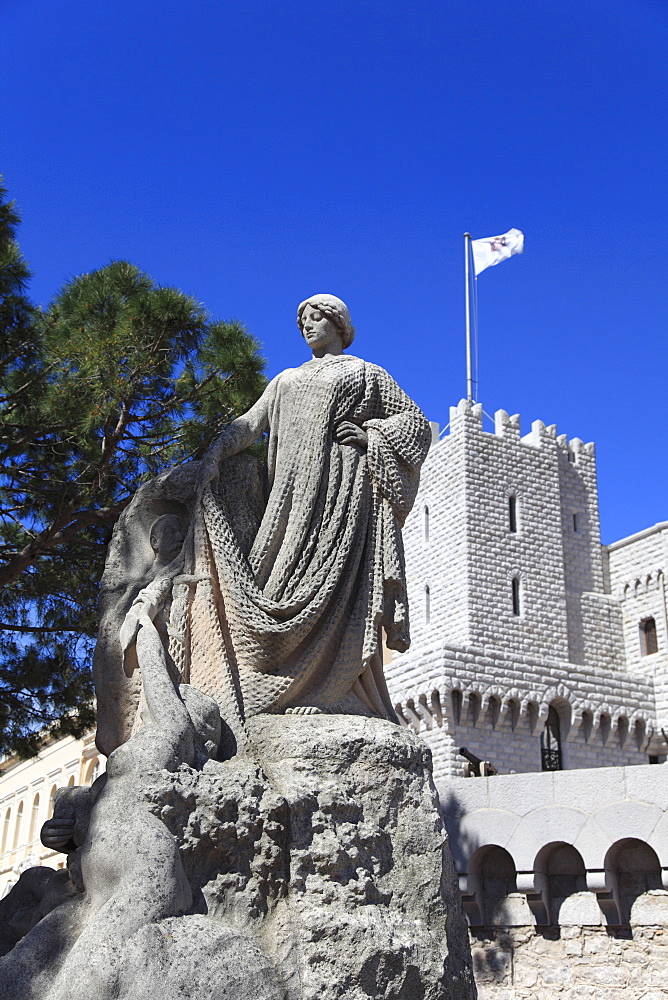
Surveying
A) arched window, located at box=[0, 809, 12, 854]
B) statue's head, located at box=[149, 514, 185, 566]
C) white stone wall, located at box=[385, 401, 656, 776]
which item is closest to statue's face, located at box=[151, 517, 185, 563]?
statue's head, located at box=[149, 514, 185, 566]

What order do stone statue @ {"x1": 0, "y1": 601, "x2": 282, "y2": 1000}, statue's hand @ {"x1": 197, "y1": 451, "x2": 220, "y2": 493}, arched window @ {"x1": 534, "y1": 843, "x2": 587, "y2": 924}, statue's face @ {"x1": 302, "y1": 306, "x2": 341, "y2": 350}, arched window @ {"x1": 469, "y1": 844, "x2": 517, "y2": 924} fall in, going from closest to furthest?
stone statue @ {"x1": 0, "y1": 601, "x2": 282, "y2": 1000}, statue's hand @ {"x1": 197, "y1": 451, "x2": 220, "y2": 493}, statue's face @ {"x1": 302, "y1": 306, "x2": 341, "y2": 350}, arched window @ {"x1": 534, "y1": 843, "x2": 587, "y2": 924}, arched window @ {"x1": 469, "y1": 844, "x2": 517, "y2": 924}

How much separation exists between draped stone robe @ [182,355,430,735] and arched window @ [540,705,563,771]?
27529mm

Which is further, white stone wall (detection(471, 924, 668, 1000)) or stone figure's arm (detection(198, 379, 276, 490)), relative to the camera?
white stone wall (detection(471, 924, 668, 1000))

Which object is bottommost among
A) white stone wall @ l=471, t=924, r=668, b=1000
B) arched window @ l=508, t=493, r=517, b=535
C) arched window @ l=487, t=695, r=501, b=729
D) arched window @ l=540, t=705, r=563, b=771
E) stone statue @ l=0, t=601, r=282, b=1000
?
white stone wall @ l=471, t=924, r=668, b=1000

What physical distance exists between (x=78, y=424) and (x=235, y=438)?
17.2 ft

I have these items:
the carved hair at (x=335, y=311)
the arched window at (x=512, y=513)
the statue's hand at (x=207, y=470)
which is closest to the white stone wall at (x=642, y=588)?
the arched window at (x=512, y=513)

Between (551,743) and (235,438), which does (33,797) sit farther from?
(235,438)

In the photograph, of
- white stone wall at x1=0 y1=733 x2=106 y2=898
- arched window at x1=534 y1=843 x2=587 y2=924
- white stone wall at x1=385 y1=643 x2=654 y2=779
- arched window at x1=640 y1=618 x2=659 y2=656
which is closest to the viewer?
arched window at x1=534 y1=843 x2=587 y2=924

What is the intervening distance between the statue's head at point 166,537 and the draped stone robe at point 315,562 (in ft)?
0.55

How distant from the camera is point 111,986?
304 centimetres

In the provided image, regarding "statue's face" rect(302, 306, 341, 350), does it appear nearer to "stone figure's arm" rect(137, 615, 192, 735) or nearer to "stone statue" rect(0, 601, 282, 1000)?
"stone figure's arm" rect(137, 615, 192, 735)

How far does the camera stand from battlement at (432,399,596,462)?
34.7m

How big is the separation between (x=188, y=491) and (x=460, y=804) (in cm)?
541

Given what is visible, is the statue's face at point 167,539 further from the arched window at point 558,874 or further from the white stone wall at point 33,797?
the white stone wall at point 33,797
